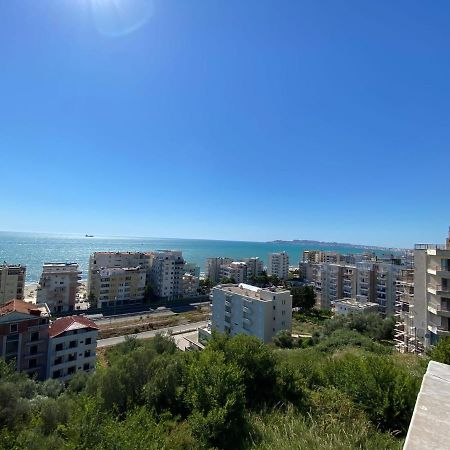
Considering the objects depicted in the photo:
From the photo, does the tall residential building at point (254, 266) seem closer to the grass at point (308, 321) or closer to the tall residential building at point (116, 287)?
the grass at point (308, 321)

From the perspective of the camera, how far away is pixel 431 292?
1961 centimetres

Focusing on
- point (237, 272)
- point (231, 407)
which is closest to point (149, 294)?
point (237, 272)

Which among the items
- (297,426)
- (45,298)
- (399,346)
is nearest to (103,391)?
(297,426)

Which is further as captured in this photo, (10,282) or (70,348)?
(10,282)

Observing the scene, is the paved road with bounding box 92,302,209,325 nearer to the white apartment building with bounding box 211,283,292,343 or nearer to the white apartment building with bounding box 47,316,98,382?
the white apartment building with bounding box 47,316,98,382

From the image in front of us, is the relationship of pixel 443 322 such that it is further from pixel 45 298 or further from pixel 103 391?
pixel 45 298

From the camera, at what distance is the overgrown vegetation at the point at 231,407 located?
5.27m

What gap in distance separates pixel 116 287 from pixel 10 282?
15.9m

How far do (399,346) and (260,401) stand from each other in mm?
20476

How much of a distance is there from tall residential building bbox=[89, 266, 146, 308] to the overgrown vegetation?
145 feet

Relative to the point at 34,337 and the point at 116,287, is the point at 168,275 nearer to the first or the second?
the point at 116,287

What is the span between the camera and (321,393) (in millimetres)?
8227

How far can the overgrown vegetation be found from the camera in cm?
527

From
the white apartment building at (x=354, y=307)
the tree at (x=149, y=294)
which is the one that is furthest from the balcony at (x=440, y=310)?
the tree at (x=149, y=294)
